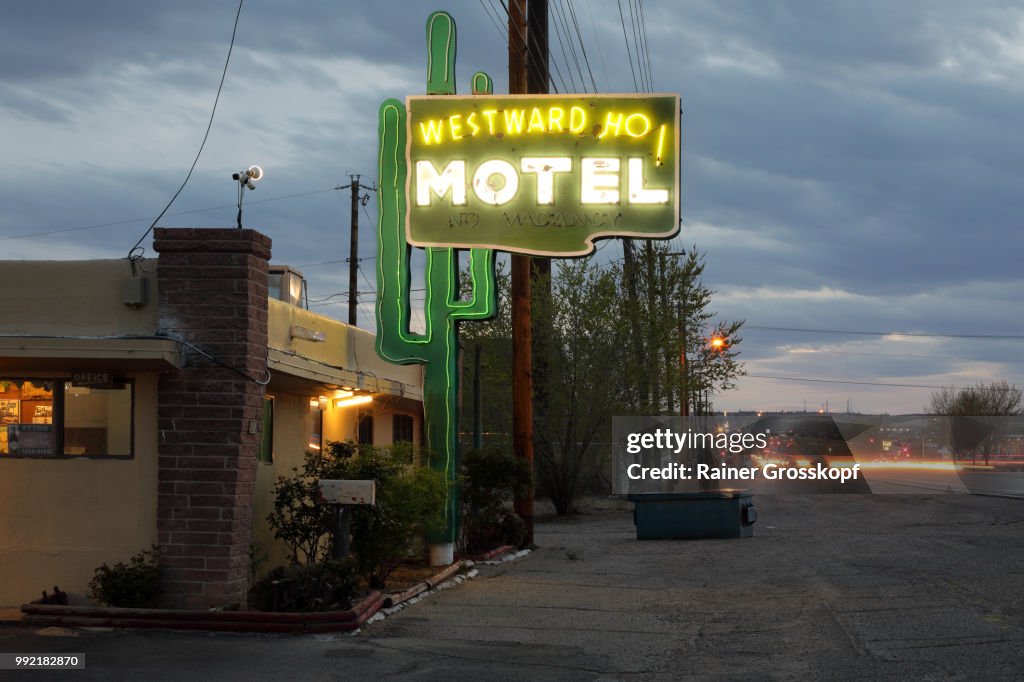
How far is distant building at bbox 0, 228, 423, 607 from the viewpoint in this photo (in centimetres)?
1266

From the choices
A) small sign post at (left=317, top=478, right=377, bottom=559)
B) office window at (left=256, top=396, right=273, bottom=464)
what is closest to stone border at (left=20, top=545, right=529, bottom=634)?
small sign post at (left=317, top=478, right=377, bottom=559)

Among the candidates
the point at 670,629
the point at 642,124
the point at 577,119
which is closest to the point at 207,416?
the point at 670,629

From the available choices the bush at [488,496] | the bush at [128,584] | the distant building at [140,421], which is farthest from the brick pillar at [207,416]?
the bush at [488,496]

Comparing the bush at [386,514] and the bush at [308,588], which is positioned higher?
the bush at [386,514]

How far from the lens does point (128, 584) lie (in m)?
12.2

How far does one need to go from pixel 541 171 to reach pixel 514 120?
3.10ft

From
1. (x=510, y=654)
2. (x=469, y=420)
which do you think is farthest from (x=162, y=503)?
(x=469, y=420)

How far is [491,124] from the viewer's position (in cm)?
1850

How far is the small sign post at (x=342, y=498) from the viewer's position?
526 inches

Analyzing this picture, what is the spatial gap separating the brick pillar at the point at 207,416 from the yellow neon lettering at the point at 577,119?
6.69 meters

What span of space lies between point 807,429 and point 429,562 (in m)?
55.8

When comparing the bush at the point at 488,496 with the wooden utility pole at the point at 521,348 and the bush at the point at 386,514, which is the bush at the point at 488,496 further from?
the bush at the point at 386,514

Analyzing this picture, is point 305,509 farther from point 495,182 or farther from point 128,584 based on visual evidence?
point 495,182

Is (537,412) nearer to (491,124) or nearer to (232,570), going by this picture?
(491,124)
